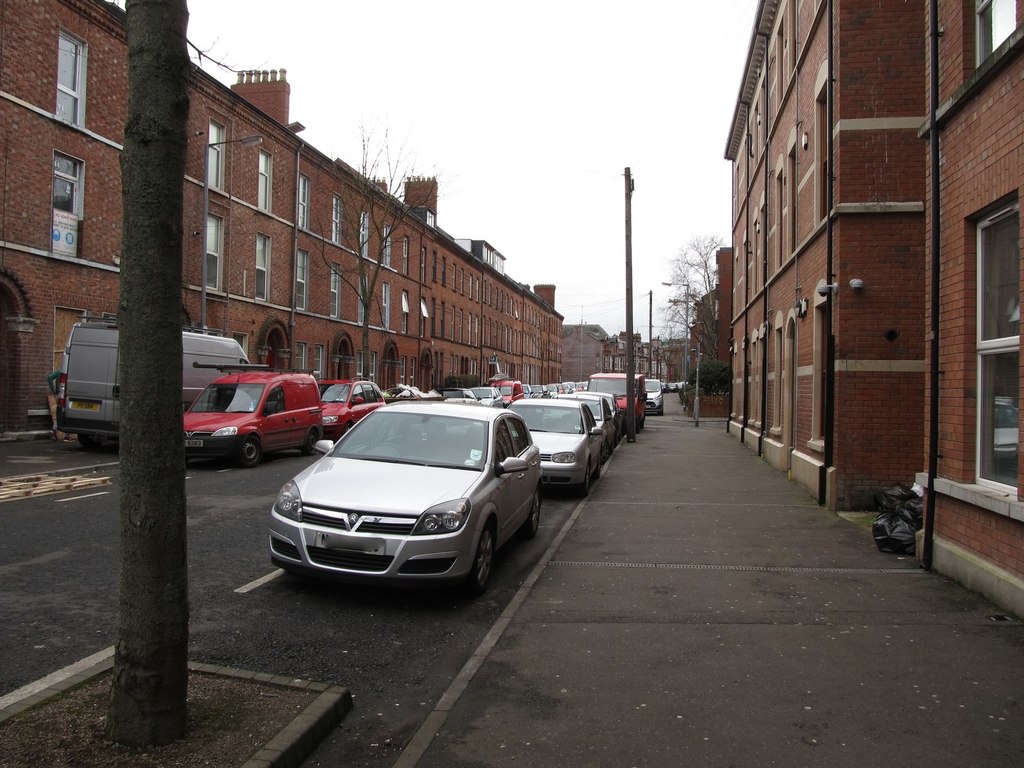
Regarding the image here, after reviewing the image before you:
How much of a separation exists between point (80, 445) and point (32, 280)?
409 cm

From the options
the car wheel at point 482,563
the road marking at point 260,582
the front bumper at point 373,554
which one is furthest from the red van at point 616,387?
the front bumper at point 373,554

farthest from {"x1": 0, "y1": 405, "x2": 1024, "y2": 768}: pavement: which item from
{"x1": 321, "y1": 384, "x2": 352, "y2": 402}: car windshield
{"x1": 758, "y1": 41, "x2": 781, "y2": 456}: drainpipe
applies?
{"x1": 321, "y1": 384, "x2": 352, "y2": 402}: car windshield

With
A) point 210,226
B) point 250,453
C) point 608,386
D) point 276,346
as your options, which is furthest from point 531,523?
point 608,386

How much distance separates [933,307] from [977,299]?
2.00 feet

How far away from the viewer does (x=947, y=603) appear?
20.5ft

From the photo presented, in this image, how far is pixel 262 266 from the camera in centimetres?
2820

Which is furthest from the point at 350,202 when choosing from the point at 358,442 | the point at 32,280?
the point at 358,442

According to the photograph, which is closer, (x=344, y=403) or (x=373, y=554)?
(x=373, y=554)

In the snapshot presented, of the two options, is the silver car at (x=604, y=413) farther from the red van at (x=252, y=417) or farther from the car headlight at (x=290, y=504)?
the car headlight at (x=290, y=504)

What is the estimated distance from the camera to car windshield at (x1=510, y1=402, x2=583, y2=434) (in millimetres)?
13664

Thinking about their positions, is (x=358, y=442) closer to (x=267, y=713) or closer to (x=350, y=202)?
(x=267, y=713)

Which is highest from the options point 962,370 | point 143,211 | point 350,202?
point 350,202

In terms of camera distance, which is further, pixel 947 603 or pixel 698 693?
pixel 947 603

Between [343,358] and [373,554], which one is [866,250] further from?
[343,358]
